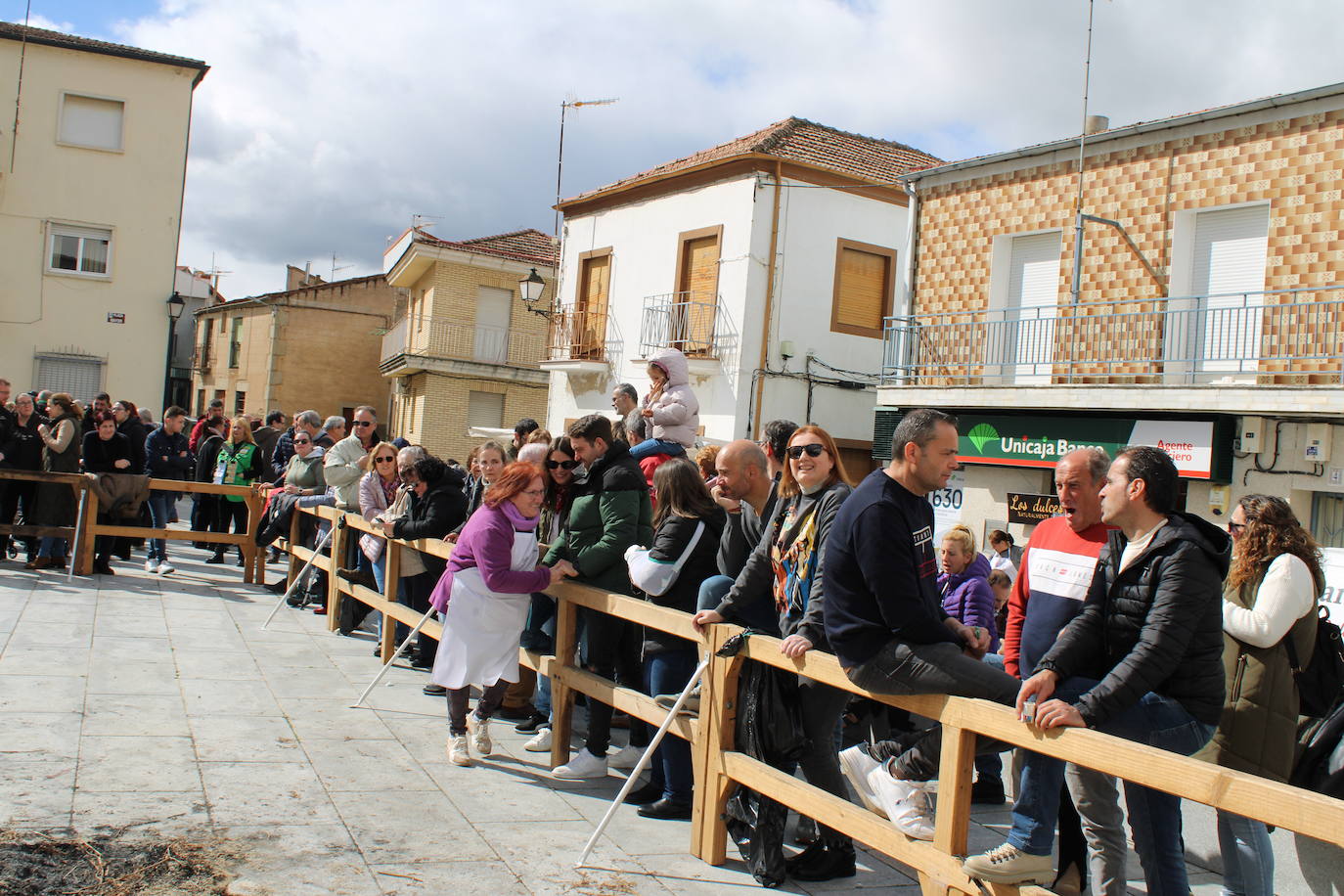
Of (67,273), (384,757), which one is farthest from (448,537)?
(67,273)

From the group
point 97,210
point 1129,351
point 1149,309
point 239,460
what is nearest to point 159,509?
point 239,460

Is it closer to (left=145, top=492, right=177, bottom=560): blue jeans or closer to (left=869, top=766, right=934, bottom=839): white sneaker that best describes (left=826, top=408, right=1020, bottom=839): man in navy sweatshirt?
(left=869, top=766, right=934, bottom=839): white sneaker

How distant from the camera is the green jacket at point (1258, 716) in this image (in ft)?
13.6

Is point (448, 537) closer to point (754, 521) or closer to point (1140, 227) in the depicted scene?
point (754, 521)

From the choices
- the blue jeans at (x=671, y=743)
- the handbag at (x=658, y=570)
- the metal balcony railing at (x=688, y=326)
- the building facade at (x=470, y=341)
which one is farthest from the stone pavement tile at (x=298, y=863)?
the building facade at (x=470, y=341)

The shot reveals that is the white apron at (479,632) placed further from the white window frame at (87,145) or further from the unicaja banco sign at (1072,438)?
the white window frame at (87,145)

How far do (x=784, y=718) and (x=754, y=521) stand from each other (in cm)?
102

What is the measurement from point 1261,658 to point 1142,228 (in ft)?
42.0

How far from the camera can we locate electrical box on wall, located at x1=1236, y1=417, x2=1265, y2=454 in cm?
1423

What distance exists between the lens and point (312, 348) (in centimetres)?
4356

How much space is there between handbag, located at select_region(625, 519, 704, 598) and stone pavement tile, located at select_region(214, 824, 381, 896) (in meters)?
1.73

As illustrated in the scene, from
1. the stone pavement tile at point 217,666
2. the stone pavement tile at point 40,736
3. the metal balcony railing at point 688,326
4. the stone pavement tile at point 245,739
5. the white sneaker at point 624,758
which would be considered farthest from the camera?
the metal balcony railing at point 688,326

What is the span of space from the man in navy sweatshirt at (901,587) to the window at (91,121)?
1047 inches

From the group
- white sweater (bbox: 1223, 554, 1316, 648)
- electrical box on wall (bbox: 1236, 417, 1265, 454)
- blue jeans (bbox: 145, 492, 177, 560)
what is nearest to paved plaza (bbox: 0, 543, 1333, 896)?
white sweater (bbox: 1223, 554, 1316, 648)
